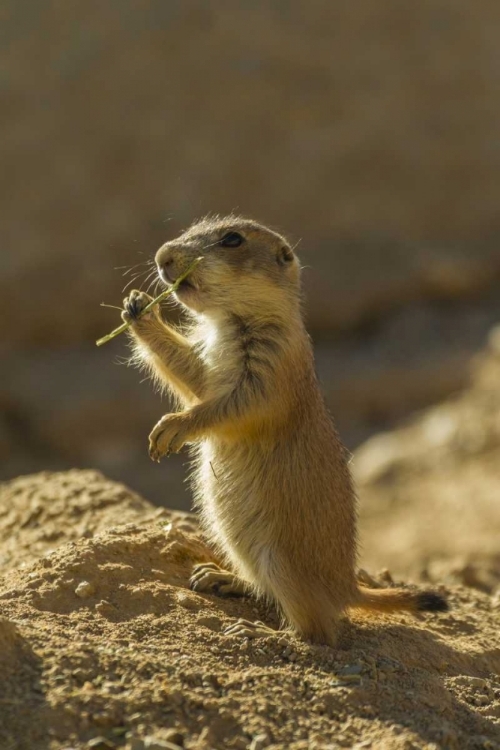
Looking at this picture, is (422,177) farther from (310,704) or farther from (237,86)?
(310,704)

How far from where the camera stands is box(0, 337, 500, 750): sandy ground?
383 cm

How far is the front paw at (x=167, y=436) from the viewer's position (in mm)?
5297

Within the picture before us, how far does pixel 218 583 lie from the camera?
217 inches

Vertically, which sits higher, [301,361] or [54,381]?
[54,381]

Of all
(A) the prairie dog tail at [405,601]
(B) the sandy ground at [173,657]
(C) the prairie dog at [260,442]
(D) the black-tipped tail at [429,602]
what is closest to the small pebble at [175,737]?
(B) the sandy ground at [173,657]

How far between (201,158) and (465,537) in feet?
28.5

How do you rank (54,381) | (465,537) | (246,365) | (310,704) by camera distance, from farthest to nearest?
(54,381)
(465,537)
(246,365)
(310,704)

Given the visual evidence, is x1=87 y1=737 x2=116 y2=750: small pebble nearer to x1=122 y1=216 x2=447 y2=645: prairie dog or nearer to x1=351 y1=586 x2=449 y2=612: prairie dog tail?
x1=122 y1=216 x2=447 y2=645: prairie dog

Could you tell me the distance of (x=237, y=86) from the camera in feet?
56.5

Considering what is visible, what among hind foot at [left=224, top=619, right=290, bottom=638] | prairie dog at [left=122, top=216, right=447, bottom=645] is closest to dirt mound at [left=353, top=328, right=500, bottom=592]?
prairie dog at [left=122, top=216, right=447, bottom=645]

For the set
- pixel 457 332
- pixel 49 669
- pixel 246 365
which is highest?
pixel 457 332

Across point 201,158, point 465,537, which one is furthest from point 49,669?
point 201,158

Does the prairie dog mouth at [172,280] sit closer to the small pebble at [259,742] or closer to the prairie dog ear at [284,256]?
the prairie dog ear at [284,256]

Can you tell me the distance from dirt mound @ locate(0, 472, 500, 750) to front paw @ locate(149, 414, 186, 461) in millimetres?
533
